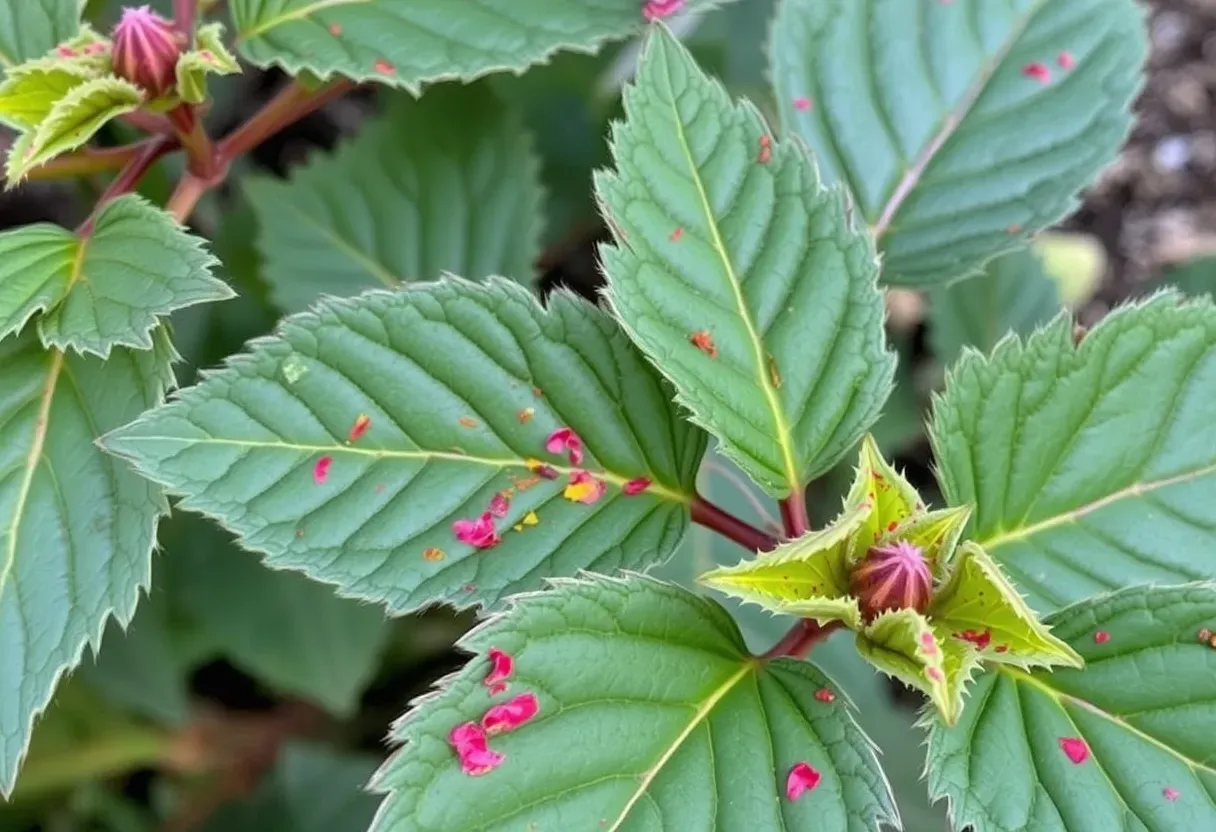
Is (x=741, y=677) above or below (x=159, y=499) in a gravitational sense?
below

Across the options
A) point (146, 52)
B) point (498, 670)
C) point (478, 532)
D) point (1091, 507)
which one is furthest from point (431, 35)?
point (1091, 507)

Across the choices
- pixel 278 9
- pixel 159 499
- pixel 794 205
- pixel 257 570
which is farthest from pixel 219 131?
pixel 794 205

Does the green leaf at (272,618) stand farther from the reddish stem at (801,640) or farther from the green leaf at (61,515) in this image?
the reddish stem at (801,640)

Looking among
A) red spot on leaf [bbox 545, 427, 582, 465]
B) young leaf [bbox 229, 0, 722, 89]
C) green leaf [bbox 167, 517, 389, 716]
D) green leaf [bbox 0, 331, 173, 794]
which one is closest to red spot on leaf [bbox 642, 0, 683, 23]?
young leaf [bbox 229, 0, 722, 89]

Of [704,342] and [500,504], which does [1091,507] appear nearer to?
[704,342]

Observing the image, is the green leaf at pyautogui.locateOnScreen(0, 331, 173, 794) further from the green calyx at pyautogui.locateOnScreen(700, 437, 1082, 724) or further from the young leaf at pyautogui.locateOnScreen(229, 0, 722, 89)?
the green calyx at pyautogui.locateOnScreen(700, 437, 1082, 724)

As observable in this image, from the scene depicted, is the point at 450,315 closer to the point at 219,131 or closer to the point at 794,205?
the point at 794,205
